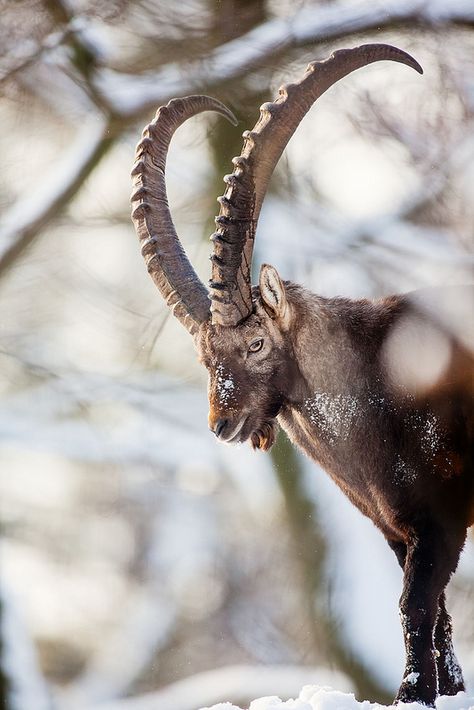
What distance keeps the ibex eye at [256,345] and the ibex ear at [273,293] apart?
0.16 meters

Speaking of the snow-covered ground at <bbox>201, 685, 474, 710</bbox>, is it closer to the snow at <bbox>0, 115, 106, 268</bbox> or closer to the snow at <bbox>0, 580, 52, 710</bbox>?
the snow at <bbox>0, 115, 106, 268</bbox>

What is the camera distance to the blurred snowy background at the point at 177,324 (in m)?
9.63

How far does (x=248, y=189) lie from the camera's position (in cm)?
588

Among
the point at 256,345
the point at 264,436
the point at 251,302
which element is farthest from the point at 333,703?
the point at 251,302

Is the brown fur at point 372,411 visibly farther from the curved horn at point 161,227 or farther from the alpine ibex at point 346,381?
the curved horn at point 161,227

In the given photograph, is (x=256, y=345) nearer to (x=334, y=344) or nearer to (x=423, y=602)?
(x=334, y=344)

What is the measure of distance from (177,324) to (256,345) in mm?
4446

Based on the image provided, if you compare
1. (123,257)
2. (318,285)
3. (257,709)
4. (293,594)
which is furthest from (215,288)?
(293,594)

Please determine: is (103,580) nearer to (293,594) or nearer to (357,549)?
(293,594)

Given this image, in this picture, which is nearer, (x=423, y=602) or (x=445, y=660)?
(x=423, y=602)

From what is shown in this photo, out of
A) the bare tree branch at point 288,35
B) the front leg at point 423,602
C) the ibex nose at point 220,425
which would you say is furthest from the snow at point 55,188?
the front leg at point 423,602

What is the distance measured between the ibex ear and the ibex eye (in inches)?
6.2

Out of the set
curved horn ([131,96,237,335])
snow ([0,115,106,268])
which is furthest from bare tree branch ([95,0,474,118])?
curved horn ([131,96,237,335])

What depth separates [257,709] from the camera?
5465 mm
